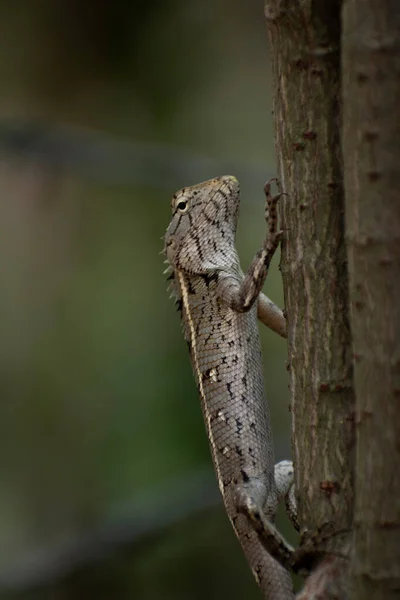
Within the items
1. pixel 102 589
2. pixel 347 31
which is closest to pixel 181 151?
pixel 102 589

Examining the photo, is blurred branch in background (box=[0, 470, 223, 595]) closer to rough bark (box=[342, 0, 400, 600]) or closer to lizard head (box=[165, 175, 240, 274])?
lizard head (box=[165, 175, 240, 274])

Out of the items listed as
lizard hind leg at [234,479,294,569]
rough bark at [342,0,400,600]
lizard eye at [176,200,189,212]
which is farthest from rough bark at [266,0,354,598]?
lizard eye at [176,200,189,212]

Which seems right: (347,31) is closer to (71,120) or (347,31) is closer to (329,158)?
(329,158)

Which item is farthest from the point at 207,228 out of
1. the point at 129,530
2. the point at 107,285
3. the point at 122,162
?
the point at 107,285

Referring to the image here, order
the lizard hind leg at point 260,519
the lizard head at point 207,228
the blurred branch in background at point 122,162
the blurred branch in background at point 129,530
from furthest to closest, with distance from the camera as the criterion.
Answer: the blurred branch in background at point 122,162
the blurred branch in background at point 129,530
the lizard head at point 207,228
the lizard hind leg at point 260,519

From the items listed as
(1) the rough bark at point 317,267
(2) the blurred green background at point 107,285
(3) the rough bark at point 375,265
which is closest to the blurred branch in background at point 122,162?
(2) the blurred green background at point 107,285

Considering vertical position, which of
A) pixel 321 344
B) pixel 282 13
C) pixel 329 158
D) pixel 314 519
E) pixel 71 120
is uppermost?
pixel 71 120

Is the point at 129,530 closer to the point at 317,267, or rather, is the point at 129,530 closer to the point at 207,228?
the point at 207,228

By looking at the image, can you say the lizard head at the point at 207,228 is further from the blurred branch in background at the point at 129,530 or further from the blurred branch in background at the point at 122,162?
the blurred branch in background at the point at 129,530
